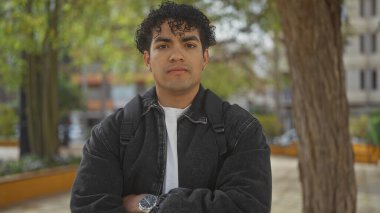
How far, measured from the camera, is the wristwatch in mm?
2105

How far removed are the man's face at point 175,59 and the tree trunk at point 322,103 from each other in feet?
9.88

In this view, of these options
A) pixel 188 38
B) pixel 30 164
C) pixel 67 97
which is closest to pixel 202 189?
pixel 188 38

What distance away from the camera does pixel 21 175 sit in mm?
9852

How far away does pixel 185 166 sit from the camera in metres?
2.13

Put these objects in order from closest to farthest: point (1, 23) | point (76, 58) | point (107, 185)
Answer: point (107, 185), point (1, 23), point (76, 58)

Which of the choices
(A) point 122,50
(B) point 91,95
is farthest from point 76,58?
(B) point 91,95

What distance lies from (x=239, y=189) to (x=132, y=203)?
47 centimetres

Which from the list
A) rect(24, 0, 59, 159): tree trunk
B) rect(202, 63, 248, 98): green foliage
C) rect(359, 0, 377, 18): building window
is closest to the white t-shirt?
rect(24, 0, 59, 159): tree trunk

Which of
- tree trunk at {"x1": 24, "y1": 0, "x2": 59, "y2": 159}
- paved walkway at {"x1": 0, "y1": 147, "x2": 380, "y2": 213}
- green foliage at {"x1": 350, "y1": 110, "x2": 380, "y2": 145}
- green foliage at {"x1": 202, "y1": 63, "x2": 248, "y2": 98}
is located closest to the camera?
paved walkway at {"x1": 0, "y1": 147, "x2": 380, "y2": 213}

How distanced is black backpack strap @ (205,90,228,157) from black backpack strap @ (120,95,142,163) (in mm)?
317

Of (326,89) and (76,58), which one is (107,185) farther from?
(76,58)

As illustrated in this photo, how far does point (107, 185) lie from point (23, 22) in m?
7.98

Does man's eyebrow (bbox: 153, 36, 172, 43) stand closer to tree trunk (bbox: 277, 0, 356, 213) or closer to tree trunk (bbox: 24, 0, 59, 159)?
tree trunk (bbox: 277, 0, 356, 213)

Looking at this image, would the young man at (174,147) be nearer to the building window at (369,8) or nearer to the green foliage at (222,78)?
the green foliage at (222,78)
